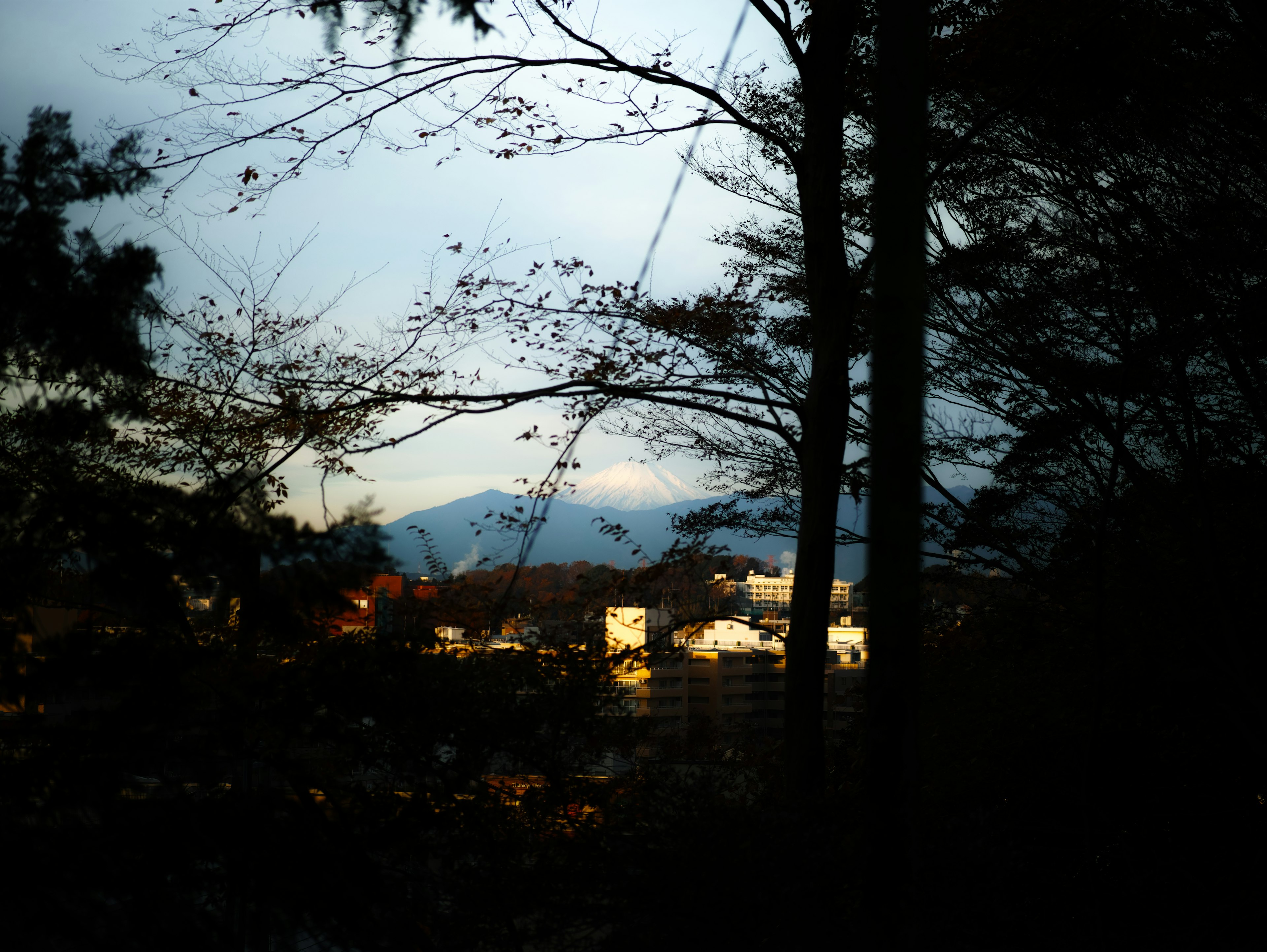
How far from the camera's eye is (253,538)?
2.47m

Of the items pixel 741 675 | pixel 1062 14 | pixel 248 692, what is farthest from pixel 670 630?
pixel 741 675

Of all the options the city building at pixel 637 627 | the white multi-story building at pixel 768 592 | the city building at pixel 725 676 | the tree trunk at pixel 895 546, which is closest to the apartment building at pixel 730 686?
the city building at pixel 725 676

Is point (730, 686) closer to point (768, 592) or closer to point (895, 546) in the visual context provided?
point (768, 592)

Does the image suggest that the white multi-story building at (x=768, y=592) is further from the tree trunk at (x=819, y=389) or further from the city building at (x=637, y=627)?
the tree trunk at (x=819, y=389)

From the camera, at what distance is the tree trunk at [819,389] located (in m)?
5.12

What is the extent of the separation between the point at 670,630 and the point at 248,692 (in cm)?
349

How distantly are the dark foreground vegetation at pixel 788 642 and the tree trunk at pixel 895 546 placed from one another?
0.11 meters

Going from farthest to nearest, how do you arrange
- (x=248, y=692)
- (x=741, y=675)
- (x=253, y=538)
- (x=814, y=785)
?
(x=741, y=675), (x=814, y=785), (x=248, y=692), (x=253, y=538)

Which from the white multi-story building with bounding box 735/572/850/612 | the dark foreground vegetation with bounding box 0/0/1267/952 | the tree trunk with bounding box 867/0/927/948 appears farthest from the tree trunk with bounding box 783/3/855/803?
the tree trunk with bounding box 867/0/927/948

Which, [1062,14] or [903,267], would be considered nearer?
[903,267]

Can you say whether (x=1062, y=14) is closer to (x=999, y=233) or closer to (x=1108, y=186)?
(x=1108, y=186)

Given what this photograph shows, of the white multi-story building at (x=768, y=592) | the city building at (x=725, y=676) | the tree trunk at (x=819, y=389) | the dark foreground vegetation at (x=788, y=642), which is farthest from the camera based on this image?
the white multi-story building at (x=768, y=592)

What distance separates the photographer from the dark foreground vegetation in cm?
251

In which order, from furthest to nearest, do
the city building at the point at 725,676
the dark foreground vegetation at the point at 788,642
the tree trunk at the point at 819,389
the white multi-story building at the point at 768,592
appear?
the white multi-story building at the point at 768,592 < the city building at the point at 725,676 < the tree trunk at the point at 819,389 < the dark foreground vegetation at the point at 788,642
